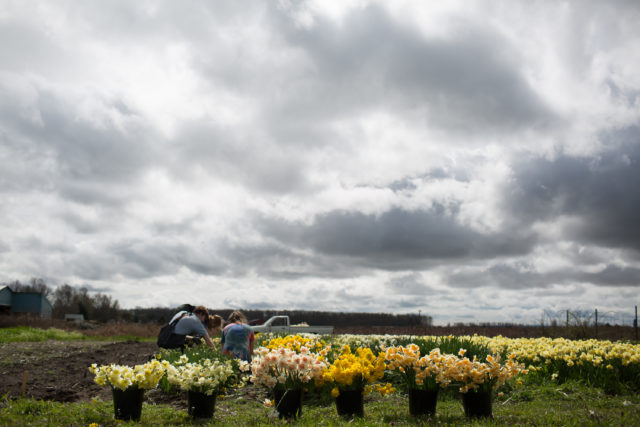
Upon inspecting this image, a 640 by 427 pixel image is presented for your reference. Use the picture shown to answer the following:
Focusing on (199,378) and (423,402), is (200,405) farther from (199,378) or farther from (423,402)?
(423,402)

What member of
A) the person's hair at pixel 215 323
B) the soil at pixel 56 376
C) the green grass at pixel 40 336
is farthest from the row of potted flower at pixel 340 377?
the green grass at pixel 40 336

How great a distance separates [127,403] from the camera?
582 cm

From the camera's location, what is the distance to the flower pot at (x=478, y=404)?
5.78 m

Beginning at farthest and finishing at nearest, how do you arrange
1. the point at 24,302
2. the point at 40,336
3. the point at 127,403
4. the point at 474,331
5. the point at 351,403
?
the point at 24,302 < the point at 474,331 < the point at 40,336 < the point at 351,403 < the point at 127,403

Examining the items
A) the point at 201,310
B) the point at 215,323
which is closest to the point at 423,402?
the point at 201,310

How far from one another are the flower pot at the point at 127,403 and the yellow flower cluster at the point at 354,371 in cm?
233

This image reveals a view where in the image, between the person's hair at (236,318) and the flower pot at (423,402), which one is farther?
the person's hair at (236,318)

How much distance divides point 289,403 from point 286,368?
460mm

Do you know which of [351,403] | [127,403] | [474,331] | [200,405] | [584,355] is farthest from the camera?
[474,331]

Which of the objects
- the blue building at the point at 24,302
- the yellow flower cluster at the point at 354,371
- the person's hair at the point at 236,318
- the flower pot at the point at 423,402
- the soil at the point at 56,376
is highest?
the person's hair at the point at 236,318

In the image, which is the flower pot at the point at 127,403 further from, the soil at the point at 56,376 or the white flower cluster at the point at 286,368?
the white flower cluster at the point at 286,368

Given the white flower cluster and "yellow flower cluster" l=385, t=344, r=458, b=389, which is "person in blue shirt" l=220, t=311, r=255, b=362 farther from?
"yellow flower cluster" l=385, t=344, r=458, b=389

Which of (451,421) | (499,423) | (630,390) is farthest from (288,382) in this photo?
(630,390)

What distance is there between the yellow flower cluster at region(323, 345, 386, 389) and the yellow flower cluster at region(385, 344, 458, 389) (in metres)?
0.22
